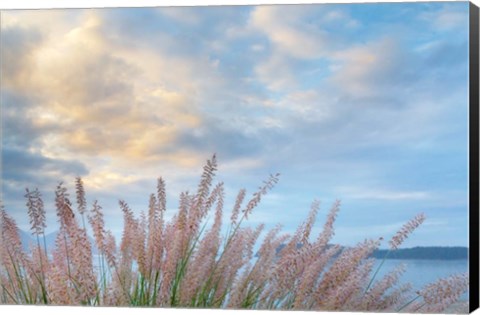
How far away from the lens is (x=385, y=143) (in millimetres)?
6328

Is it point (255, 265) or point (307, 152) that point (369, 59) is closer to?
point (307, 152)

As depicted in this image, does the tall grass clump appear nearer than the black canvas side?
Answer: No

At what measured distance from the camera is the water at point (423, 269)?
6.27 m

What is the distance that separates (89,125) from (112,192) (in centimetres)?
41

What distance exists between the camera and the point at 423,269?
6301mm

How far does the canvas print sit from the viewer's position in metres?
6.31

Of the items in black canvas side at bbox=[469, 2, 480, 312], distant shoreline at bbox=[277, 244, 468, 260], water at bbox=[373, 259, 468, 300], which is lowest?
water at bbox=[373, 259, 468, 300]

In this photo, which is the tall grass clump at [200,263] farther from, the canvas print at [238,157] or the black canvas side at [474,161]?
the black canvas side at [474,161]

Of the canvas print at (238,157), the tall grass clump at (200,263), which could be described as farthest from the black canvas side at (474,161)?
the tall grass clump at (200,263)

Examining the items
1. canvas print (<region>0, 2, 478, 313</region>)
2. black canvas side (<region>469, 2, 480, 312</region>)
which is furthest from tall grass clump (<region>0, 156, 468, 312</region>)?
black canvas side (<region>469, 2, 480, 312</region>)

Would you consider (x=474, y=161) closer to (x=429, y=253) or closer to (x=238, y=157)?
(x=429, y=253)

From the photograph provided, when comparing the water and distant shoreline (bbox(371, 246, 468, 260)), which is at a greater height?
distant shoreline (bbox(371, 246, 468, 260))

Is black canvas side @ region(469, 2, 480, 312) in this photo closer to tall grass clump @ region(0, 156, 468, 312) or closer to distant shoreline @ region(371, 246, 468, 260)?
distant shoreline @ region(371, 246, 468, 260)

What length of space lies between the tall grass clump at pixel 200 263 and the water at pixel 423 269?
31 millimetres
